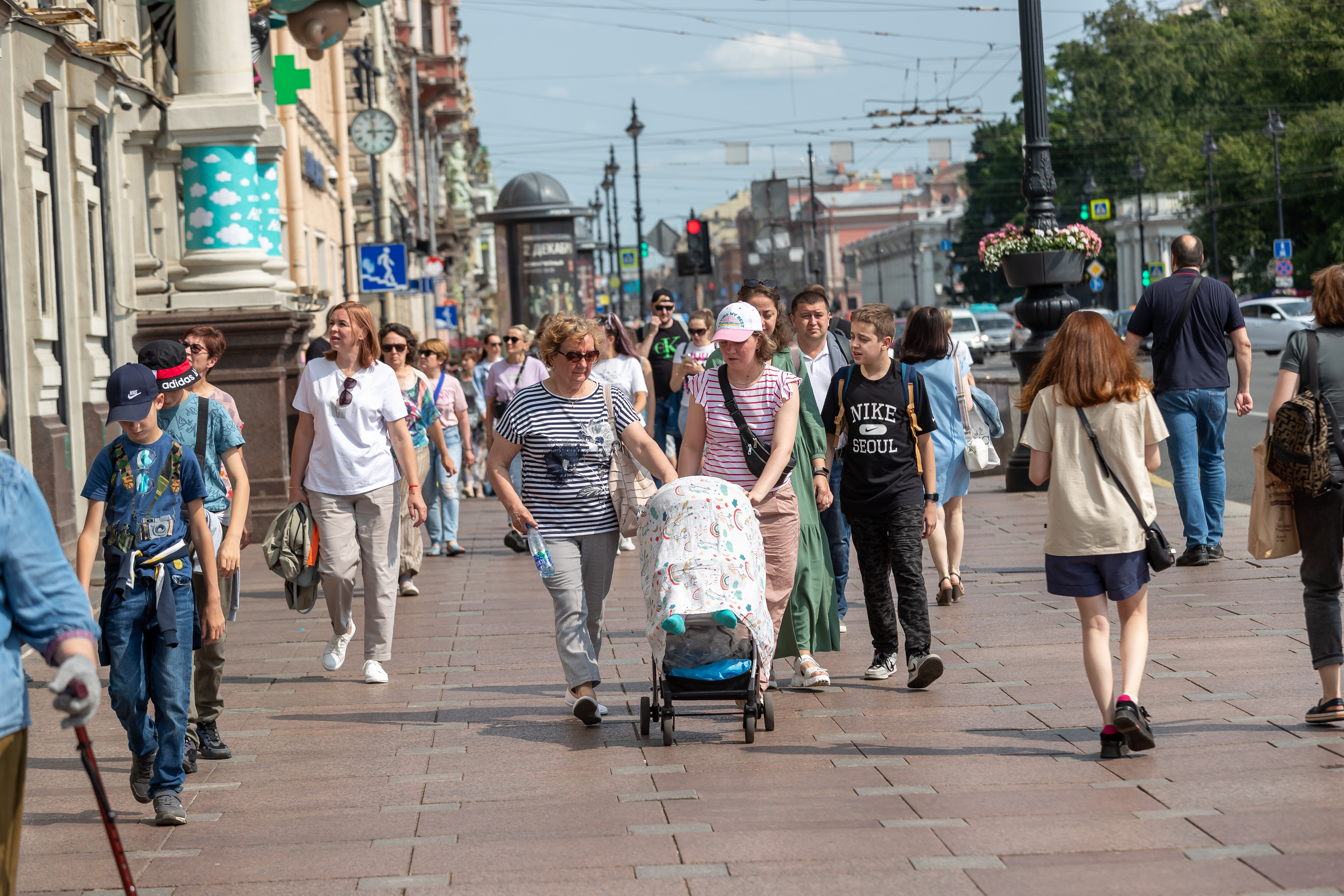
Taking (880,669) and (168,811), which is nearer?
(168,811)

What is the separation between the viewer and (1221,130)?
2820 inches

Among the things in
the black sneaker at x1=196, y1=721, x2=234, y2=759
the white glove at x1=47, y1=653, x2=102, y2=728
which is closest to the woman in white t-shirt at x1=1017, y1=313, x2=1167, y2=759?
the black sneaker at x1=196, y1=721, x2=234, y2=759

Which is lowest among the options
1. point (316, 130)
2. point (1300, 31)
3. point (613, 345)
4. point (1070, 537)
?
point (1070, 537)

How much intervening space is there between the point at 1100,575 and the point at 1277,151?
176 ft

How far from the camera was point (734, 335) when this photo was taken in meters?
7.26

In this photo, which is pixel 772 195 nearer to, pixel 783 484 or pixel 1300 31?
pixel 783 484

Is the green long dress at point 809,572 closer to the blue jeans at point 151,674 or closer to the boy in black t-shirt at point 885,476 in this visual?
the boy in black t-shirt at point 885,476

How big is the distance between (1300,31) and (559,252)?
3828 cm

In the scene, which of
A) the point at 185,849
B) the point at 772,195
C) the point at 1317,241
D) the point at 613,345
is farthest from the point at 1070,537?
the point at 1317,241

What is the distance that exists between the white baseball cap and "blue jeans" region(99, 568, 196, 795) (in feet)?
8.27

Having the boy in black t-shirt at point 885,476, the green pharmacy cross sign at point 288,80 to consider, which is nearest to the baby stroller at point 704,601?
the boy in black t-shirt at point 885,476

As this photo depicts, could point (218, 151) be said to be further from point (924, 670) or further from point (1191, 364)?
point (924, 670)

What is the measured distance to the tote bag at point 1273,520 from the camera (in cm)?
642

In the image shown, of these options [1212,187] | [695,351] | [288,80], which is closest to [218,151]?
[695,351]
